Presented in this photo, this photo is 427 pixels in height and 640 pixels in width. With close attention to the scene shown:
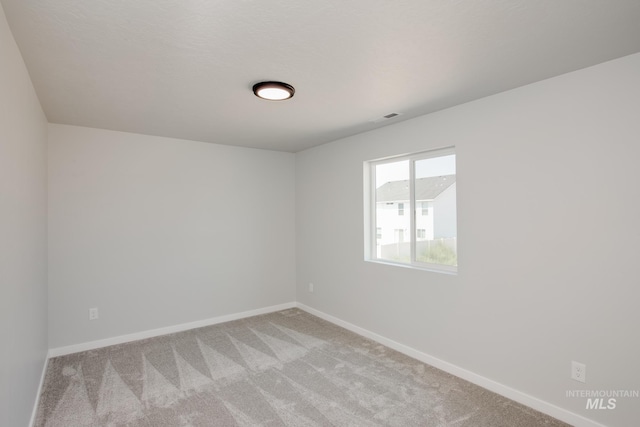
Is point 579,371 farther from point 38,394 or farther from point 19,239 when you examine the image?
point 38,394

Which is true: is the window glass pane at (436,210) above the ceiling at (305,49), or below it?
below

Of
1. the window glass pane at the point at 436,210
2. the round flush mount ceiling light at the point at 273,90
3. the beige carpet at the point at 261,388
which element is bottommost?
the beige carpet at the point at 261,388

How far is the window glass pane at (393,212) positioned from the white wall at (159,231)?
66.4 inches

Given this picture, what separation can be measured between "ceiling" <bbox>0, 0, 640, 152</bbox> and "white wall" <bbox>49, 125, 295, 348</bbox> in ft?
3.01

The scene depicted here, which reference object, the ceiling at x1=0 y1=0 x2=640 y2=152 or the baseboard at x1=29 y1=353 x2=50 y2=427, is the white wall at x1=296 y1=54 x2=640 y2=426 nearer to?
the ceiling at x1=0 y1=0 x2=640 y2=152

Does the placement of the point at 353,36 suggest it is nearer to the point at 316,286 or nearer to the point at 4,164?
the point at 4,164

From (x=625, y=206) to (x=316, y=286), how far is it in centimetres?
348

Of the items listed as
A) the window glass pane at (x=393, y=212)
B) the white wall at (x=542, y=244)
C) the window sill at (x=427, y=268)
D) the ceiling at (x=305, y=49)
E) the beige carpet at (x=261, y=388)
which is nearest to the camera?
the ceiling at (x=305, y=49)

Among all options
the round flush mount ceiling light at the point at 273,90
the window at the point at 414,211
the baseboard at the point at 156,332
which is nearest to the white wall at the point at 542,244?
the window at the point at 414,211

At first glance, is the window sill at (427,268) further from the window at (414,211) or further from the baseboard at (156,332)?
the baseboard at (156,332)

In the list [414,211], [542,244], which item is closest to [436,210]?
[414,211]

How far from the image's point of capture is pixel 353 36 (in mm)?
1738

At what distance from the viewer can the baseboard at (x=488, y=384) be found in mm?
2188

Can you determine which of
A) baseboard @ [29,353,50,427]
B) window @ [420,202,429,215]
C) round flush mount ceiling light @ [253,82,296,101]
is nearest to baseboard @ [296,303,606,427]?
window @ [420,202,429,215]
